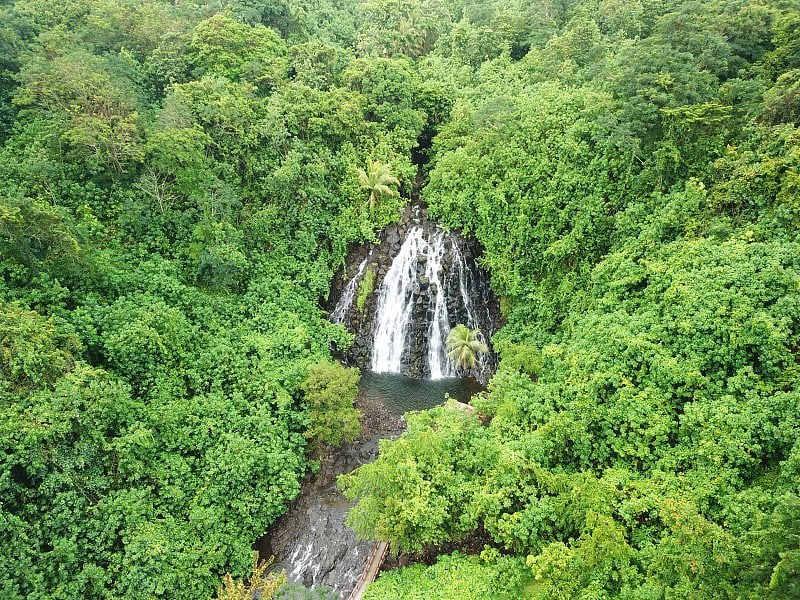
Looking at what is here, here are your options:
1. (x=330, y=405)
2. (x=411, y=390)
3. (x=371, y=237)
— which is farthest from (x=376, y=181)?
(x=330, y=405)

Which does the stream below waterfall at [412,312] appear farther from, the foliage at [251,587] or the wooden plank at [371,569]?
the foliage at [251,587]

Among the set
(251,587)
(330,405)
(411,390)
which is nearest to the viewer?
(251,587)

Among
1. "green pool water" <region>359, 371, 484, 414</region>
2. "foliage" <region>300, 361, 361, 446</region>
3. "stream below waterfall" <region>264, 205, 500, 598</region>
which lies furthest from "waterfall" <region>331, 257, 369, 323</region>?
"foliage" <region>300, 361, 361, 446</region>

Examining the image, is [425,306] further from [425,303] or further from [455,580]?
[455,580]

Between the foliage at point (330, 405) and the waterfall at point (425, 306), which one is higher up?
the waterfall at point (425, 306)

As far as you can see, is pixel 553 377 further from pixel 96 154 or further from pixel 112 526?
pixel 96 154

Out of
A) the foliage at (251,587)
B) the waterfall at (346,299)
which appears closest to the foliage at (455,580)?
the foliage at (251,587)

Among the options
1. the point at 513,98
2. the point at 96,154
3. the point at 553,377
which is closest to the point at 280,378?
the point at 553,377
